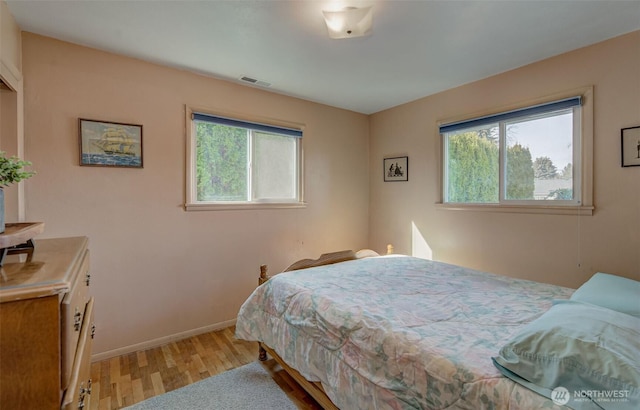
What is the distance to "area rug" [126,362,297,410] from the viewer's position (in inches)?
72.3

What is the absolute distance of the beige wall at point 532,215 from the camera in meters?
2.14

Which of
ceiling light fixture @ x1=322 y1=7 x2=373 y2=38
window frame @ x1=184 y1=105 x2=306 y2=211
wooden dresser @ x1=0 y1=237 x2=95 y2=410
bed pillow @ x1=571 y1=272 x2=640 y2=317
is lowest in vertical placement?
bed pillow @ x1=571 y1=272 x2=640 y2=317

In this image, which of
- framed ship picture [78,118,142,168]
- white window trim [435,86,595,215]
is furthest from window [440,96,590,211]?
framed ship picture [78,118,142,168]

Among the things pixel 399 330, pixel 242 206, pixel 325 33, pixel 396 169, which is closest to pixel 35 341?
pixel 399 330

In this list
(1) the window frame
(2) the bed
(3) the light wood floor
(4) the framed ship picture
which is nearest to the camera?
(2) the bed

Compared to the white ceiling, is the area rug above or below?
below

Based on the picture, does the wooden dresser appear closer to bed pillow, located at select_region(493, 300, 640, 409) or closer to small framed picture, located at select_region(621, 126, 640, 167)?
bed pillow, located at select_region(493, 300, 640, 409)

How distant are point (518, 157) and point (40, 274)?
338 cm

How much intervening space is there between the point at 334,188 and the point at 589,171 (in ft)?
8.13

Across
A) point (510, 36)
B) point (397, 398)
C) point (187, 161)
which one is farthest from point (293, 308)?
point (510, 36)

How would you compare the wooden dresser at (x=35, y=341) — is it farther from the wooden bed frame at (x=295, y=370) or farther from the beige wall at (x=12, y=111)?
the beige wall at (x=12, y=111)

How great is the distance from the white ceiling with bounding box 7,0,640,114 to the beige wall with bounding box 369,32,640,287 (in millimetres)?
178

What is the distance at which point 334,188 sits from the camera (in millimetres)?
3826

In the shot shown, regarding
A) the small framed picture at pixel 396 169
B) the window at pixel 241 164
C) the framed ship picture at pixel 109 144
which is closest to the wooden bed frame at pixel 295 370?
the window at pixel 241 164
